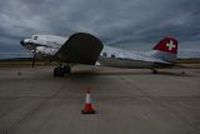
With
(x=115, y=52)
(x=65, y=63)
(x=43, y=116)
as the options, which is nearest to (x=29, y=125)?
(x=43, y=116)

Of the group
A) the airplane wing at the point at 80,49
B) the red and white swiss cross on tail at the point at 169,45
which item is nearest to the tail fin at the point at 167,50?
the red and white swiss cross on tail at the point at 169,45

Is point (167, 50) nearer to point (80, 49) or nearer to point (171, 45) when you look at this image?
point (171, 45)

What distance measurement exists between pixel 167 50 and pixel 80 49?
9.47 m

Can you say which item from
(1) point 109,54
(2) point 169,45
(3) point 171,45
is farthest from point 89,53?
(3) point 171,45

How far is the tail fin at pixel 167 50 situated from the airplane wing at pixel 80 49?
22.8 ft

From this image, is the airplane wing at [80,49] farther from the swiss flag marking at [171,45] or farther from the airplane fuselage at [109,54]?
the swiss flag marking at [171,45]

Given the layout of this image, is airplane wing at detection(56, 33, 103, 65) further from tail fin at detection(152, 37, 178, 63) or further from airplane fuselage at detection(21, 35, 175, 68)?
tail fin at detection(152, 37, 178, 63)

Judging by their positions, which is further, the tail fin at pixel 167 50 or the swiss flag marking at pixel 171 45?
the swiss flag marking at pixel 171 45

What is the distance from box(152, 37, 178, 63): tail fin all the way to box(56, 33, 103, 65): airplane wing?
6954mm

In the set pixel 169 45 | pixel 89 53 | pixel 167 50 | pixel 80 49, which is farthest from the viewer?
pixel 169 45

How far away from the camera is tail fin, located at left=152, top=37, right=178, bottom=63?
70.7 feet

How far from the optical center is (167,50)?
21.6 metres

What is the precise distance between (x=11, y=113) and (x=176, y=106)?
15.4 feet

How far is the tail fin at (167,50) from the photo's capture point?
849 inches
